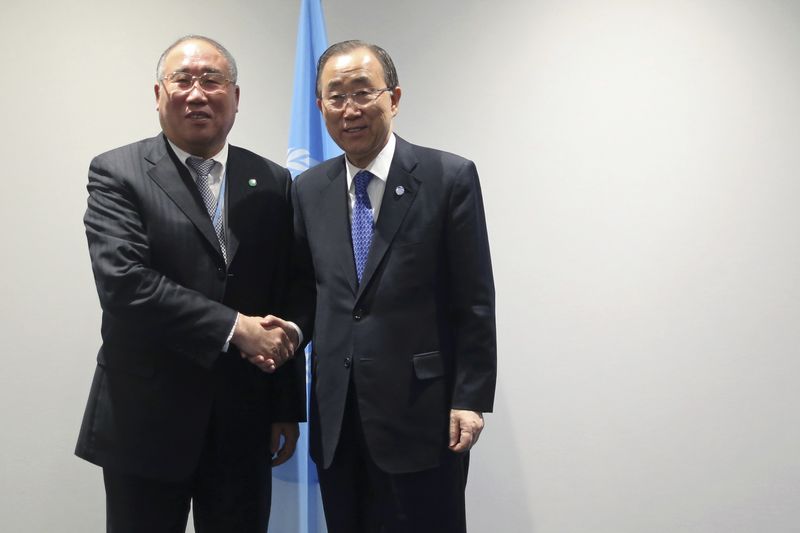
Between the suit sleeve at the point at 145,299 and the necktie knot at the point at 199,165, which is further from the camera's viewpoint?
the necktie knot at the point at 199,165

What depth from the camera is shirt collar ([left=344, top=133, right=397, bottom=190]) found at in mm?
1893

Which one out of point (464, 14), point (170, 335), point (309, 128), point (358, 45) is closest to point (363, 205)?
point (358, 45)

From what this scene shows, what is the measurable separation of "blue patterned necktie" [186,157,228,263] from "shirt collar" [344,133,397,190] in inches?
14.4

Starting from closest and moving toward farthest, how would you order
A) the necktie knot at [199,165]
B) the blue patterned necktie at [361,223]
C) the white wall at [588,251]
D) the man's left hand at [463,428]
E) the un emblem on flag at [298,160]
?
1. the man's left hand at [463,428]
2. the blue patterned necktie at [361,223]
3. the necktie knot at [199,165]
4. the white wall at [588,251]
5. the un emblem on flag at [298,160]

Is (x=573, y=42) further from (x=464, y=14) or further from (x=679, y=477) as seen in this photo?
(x=679, y=477)

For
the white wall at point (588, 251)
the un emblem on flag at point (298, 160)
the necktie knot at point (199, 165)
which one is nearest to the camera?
the necktie knot at point (199, 165)

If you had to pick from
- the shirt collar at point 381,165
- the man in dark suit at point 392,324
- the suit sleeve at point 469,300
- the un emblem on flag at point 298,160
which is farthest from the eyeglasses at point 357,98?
the un emblem on flag at point 298,160

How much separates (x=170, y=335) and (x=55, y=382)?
47.5 inches

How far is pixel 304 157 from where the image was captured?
9.29ft

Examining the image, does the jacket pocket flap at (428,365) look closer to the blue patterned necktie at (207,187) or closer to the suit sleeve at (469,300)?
the suit sleeve at (469,300)

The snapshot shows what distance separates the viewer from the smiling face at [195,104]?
6.32ft

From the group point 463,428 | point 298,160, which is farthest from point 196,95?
point 463,428

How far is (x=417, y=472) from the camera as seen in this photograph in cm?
176

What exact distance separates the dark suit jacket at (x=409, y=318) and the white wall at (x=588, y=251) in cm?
112
